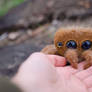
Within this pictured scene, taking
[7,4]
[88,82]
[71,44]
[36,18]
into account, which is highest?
[7,4]

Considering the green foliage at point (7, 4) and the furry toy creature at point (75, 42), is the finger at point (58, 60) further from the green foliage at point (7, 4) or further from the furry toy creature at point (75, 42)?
the green foliage at point (7, 4)

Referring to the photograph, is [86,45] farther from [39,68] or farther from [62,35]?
[39,68]

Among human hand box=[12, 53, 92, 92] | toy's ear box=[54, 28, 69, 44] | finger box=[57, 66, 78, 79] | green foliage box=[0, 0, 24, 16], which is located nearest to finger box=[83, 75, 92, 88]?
human hand box=[12, 53, 92, 92]

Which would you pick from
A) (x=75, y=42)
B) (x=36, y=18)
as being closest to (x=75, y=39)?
(x=75, y=42)

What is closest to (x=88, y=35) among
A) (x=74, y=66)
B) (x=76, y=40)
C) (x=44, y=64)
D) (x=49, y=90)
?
(x=76, y=40)

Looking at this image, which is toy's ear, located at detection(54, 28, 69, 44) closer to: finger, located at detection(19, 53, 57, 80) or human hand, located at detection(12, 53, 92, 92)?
human hand, located at detection(12, 53, 92, 92)

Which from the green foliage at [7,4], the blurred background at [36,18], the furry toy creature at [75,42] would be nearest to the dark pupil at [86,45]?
the furry toy creature at [75,42]

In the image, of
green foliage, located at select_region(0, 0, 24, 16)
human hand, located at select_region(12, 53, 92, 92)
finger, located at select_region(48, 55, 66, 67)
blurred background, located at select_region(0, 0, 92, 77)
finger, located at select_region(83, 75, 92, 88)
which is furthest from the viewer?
green foliage, located at select_region(0, 0, 24, 16)
